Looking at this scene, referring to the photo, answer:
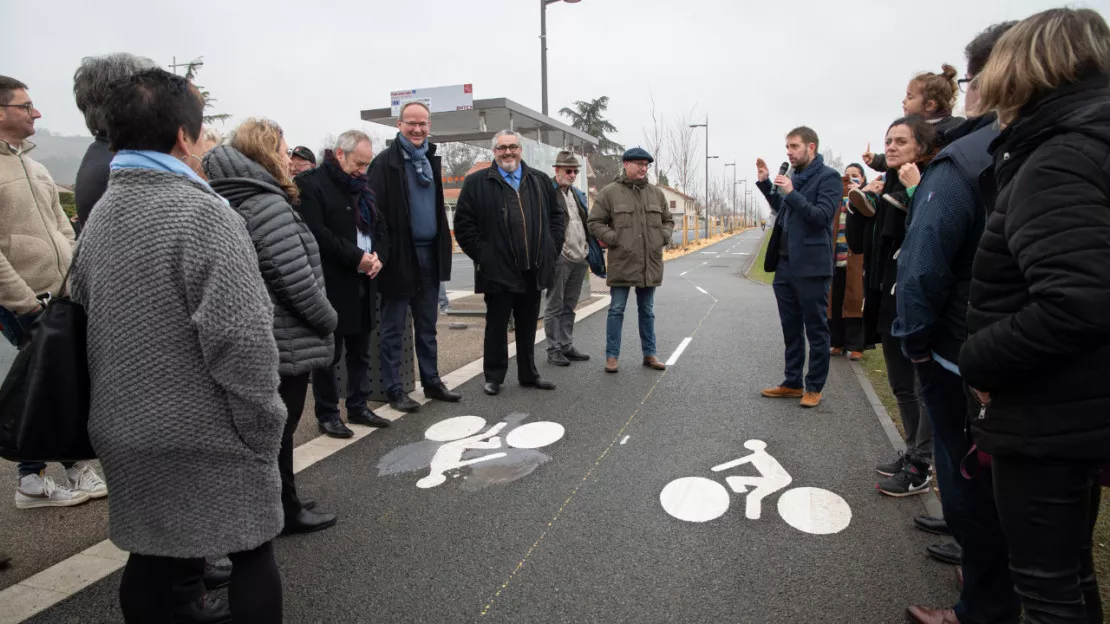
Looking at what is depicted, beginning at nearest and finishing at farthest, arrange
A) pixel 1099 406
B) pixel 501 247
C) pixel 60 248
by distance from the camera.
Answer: pixel 1099 406 < pixel 60 248 < pixel 501 247

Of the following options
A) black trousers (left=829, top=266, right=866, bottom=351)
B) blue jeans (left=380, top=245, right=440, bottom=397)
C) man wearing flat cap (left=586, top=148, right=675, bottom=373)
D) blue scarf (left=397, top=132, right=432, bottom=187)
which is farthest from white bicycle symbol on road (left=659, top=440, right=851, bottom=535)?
black trousers (left=829, top=266, right=866, bottom=351)

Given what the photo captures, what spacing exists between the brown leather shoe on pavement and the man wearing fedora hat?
2412mm

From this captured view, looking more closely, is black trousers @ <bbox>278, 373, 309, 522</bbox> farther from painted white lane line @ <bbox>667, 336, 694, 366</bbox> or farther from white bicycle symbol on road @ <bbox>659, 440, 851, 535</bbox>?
painted white lane line @ <bbox>667, 336, 694, 366</bbox>

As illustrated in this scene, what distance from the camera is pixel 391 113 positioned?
32.4 feet

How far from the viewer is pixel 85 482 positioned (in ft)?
11.9

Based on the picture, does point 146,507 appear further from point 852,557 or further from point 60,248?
point 852,557

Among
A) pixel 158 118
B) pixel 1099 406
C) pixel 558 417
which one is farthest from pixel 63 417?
pixel 558 417

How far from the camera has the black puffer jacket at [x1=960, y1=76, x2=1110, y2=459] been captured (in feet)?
4.94

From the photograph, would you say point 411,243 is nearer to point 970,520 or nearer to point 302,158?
point 302,158

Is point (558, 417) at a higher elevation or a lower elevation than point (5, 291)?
lower

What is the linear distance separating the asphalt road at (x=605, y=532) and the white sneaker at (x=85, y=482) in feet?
3.16

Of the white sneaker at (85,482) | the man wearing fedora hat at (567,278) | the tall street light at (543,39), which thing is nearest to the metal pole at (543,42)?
the tall street light at (543,39)

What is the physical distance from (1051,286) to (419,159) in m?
4.36

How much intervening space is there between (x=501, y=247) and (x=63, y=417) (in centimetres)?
402
